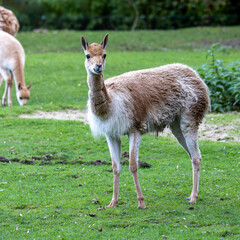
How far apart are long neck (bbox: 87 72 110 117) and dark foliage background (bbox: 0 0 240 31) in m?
21.1

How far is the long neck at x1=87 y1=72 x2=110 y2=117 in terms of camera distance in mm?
5480

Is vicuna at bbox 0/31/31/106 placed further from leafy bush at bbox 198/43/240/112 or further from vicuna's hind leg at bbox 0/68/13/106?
leafy bush at bbox 198/43/240/112

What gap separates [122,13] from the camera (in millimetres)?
28609

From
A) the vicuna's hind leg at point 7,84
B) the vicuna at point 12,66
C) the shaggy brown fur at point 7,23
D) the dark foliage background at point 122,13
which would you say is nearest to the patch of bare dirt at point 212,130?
the vicuna at point 12,66

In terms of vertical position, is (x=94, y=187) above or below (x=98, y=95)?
below

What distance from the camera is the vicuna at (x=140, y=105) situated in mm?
5559

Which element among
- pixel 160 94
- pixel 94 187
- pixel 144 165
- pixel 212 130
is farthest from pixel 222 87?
pixel 94 187

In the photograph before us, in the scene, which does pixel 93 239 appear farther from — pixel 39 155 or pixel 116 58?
pixel 116 58

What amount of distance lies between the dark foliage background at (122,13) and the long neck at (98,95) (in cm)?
2110

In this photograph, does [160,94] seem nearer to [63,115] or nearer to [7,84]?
[63,115]

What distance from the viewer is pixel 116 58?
58.3 feet

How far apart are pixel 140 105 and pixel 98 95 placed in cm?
63

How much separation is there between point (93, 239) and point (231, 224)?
1.49 m

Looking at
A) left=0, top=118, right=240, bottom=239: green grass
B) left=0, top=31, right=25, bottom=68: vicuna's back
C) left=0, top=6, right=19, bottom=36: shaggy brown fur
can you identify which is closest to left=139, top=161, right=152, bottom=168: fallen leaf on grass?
left=0, top=118, right=240, bottom=239: green grass
